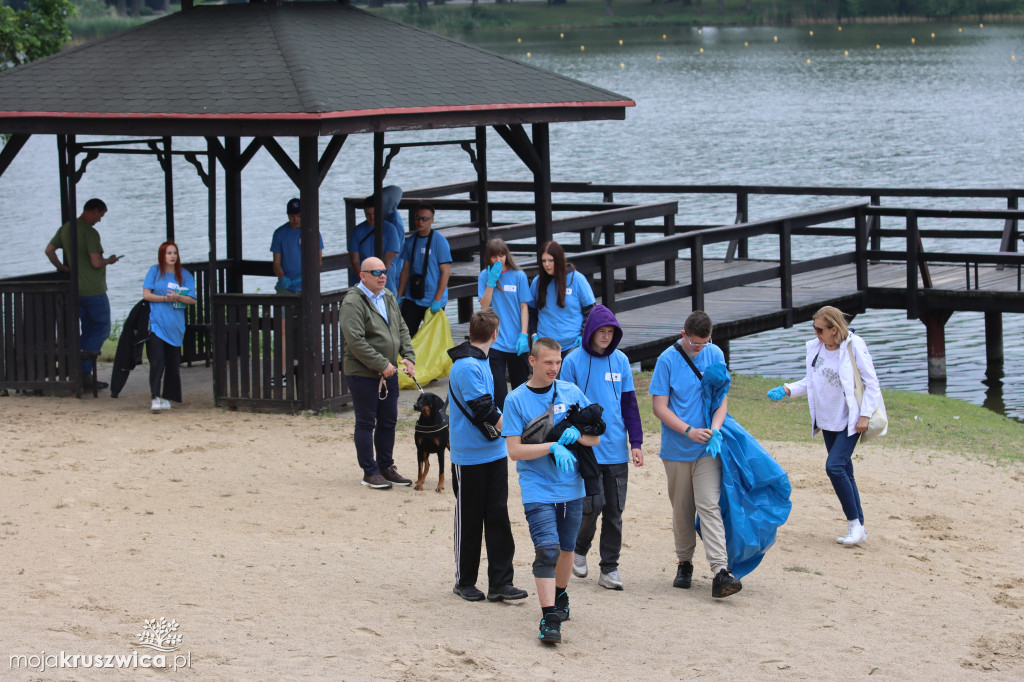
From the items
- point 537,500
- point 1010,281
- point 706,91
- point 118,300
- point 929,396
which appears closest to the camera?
point 537,500

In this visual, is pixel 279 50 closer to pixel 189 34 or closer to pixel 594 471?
pixel 189 34

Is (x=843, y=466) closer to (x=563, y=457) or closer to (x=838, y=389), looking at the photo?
(x=838, y=389)

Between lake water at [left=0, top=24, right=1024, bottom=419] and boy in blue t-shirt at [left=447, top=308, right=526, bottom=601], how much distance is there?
9.97 m

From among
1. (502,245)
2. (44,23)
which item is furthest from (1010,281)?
(44,23)

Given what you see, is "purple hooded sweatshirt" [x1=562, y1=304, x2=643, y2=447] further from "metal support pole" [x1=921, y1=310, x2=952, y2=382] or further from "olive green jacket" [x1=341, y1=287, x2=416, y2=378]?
"metal support pole" [x1=921, y1=310, x2=952, y2=382]

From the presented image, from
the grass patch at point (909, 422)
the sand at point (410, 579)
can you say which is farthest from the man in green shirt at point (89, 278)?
the grass patch at point (909, 422)

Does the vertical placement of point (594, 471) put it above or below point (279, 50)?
below

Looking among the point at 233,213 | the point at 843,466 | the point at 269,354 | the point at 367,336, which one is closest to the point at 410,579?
the point at 367,336

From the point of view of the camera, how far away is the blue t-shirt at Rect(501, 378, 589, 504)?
6250 mm

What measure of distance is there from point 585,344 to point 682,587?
4.92 feet

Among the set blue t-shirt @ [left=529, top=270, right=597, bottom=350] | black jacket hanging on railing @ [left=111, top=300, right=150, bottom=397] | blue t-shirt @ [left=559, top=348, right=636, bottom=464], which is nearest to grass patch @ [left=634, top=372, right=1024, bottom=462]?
blue t-shirt @ [left=529, top=270, right=597, bottom=350]

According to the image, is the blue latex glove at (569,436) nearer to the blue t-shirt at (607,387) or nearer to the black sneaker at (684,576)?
the blue t-shirt at (607,387)

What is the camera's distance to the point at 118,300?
24516mm

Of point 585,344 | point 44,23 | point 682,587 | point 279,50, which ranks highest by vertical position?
point 44,23
